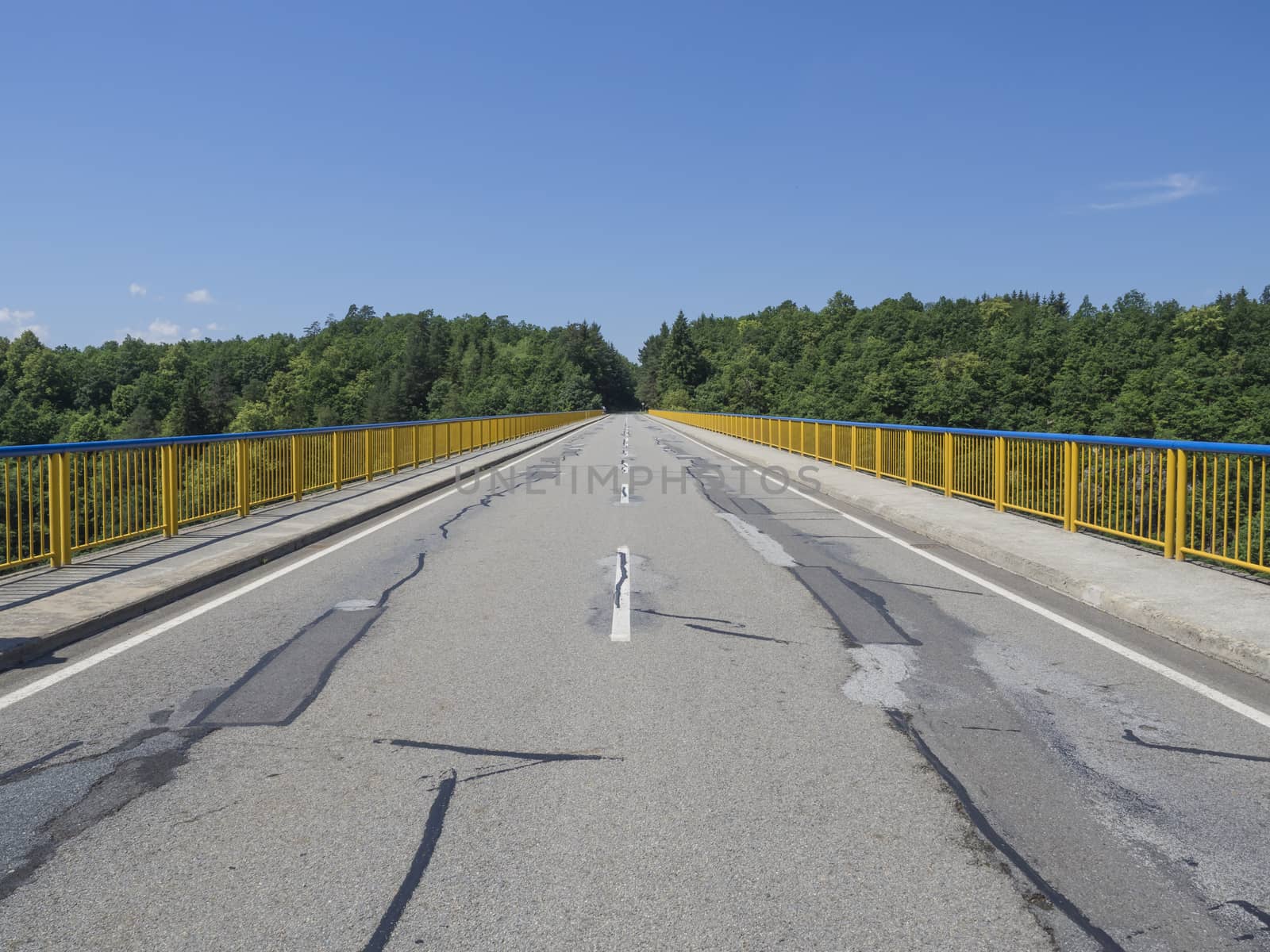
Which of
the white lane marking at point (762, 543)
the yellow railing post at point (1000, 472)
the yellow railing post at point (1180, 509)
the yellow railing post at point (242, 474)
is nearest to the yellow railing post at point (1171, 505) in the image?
the yellow railing post at point (1180, 509)

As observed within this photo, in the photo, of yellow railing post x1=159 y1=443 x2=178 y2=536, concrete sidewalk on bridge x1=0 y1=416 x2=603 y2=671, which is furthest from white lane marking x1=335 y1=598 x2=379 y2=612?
yellow railing post x1=159 y1=443 x2=178 y2=536

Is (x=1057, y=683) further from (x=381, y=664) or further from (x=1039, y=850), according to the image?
(x=381, y=664)

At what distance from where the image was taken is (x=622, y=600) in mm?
7699

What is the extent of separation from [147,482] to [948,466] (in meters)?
11.9

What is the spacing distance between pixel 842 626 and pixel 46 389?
138 m

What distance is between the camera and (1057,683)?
17.6 ft

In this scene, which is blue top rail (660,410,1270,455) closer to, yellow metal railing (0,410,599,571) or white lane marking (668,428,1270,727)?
white lane marking (668,428,1270,727)

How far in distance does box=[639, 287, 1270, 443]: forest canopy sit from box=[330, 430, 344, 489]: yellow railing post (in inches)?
1697

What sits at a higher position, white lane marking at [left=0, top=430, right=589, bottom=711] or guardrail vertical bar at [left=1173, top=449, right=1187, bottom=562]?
guardrail vertical bar at [left=1173, top=449, right=1187, bottom=562]

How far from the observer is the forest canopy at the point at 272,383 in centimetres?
11669

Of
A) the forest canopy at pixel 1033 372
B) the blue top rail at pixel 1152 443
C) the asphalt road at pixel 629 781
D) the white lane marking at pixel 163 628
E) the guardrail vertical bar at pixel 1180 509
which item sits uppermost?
the forest canopy at pixel 1033 372

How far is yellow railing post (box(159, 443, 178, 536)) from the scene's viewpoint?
1064 centimetres

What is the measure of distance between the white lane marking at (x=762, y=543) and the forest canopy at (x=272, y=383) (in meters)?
92.7

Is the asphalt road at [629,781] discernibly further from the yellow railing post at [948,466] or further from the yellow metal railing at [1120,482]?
the yellow railing post at [948,466]
